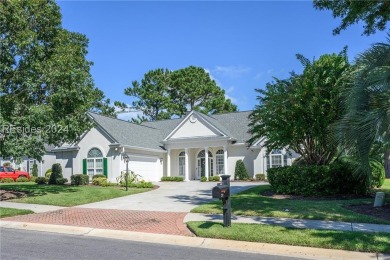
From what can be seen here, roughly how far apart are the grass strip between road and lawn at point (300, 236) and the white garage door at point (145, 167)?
1861 cm

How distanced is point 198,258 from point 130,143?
2091cm

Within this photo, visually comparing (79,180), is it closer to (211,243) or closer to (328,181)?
(328,181)

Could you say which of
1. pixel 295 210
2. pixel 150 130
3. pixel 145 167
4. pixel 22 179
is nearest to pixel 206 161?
pixel 145 167

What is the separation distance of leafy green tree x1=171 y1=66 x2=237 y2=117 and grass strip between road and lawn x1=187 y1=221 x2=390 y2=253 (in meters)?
39.4

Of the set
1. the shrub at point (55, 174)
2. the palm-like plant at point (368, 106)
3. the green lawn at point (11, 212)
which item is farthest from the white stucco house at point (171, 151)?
the palm-like plant at point (368, 106)

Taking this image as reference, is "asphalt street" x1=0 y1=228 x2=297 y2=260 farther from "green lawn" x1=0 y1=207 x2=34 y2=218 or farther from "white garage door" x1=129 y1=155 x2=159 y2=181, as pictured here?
"white garage door" x1=129 y1=155 x2=159 y2=181

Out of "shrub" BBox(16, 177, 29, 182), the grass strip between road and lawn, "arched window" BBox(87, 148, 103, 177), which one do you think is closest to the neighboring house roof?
"arched window" BBox(87, 148, 103, 177)

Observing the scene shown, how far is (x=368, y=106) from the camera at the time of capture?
9180 millimetres

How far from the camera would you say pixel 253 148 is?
2811cm

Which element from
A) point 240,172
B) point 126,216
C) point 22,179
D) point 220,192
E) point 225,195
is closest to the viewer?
point 220,192

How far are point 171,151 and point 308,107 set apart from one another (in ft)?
60.4

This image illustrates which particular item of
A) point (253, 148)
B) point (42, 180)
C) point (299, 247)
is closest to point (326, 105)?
point (299, 247)

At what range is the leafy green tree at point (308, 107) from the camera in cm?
1520

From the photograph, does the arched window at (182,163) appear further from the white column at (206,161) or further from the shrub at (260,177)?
the shrub at (260,177)
